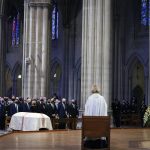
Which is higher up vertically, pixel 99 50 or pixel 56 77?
pixel 99 50

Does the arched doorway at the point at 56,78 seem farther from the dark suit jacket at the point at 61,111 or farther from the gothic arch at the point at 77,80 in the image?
the dark suit jacket at the point at 61,111

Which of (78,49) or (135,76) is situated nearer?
(135,76)

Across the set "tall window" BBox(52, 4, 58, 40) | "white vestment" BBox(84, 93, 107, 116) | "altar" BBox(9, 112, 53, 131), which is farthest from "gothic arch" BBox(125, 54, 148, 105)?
"white vestment" BBox(84, 93, 107, 116)

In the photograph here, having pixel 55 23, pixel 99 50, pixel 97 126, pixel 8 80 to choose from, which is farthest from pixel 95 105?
pixel 8 80

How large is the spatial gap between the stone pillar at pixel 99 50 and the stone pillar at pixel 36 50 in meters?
3.85

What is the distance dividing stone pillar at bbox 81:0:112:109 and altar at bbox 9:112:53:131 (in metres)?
6.28

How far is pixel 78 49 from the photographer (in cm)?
3862

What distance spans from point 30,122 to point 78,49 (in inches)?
872

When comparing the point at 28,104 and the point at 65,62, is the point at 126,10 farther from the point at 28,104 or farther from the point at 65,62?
the point at 28,104

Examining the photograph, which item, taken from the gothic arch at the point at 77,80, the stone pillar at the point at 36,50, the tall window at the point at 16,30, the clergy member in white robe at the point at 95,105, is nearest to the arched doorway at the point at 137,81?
the gothic arch at the point at 77,80

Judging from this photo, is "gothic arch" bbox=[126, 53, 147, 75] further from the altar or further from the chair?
the chair

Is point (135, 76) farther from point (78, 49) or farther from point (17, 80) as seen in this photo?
point (17, 80)

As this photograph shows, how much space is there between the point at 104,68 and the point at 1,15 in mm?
15423

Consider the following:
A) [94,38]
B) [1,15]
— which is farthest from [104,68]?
[1,15]
